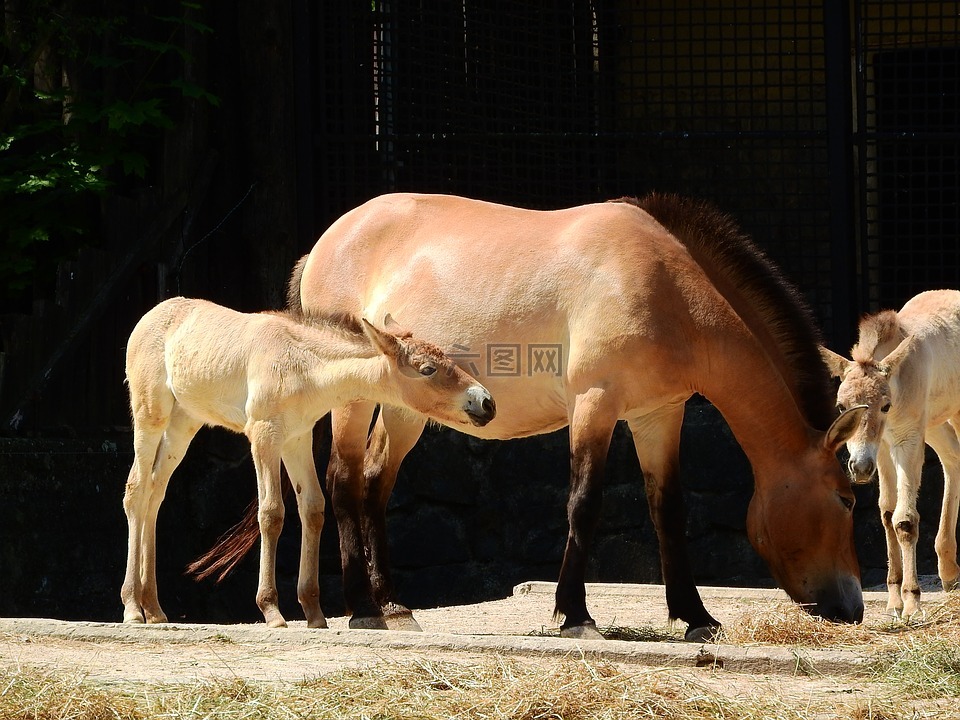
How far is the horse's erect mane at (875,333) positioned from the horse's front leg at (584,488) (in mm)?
1461

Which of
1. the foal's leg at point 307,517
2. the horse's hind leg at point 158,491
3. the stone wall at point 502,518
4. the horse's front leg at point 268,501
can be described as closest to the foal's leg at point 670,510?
the foal's leg at point 307,517

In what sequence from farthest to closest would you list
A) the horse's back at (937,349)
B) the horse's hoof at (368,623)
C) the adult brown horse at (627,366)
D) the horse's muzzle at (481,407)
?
the horse's back at (937,349), the horse's hoof at (368,623), the adult brown horse at (627,366), the horse's muzzle at (481,407)

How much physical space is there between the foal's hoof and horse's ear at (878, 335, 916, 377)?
2.00 metres

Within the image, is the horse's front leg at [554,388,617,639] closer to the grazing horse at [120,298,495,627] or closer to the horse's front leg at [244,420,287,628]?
the grazing horse at [120,298,495,627]

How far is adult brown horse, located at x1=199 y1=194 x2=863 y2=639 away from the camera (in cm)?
632

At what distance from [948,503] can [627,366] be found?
2.54 metres

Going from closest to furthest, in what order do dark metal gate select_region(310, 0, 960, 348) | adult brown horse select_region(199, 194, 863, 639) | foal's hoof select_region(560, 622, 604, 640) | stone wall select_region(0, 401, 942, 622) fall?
1. foal's hoof select_region(560, 622, 604, 640)
2. adult brown horse select_region(199, 194, 863, 639)
3. stone wall select_region(0, 401, 942, 622)
4. dark metal gate select_region(310, 0, 960, 348)

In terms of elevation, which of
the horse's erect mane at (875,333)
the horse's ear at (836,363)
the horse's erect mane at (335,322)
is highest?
the horse's erect mane at (335,322)

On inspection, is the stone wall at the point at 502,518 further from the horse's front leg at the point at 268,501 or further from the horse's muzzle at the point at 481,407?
the horse's muzzle at the point at 481,407

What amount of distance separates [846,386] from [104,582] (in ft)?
15.7

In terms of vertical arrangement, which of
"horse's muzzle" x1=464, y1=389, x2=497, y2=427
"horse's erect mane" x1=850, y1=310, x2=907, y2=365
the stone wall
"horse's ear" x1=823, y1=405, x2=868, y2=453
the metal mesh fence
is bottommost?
the stone wall

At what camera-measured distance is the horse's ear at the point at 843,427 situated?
6.14 m

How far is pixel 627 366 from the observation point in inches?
251

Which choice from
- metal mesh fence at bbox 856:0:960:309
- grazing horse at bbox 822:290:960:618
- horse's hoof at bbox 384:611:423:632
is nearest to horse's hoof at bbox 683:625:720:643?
grazing horse at bbox 822:290:960:618
